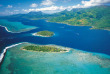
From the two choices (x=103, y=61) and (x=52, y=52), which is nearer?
(x=103, y=61)

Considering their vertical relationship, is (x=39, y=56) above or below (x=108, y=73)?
above

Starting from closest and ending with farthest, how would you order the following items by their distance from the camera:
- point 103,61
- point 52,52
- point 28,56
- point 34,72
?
point 34,72, point 103,61, point 28,56, point 52,52

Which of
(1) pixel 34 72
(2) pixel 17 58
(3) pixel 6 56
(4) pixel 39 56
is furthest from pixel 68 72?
(3) pixel 6 56

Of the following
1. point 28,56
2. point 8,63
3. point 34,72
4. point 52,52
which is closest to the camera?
point 34,72

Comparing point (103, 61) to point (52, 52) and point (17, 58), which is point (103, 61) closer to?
point (52, 52)

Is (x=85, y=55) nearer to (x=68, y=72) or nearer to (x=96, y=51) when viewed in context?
(x=96, y=51)

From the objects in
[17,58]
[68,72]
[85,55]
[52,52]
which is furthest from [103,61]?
[17,58]

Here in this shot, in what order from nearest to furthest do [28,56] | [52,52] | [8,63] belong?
1. [8,63]
2. [28,56]
3. [52,52]
